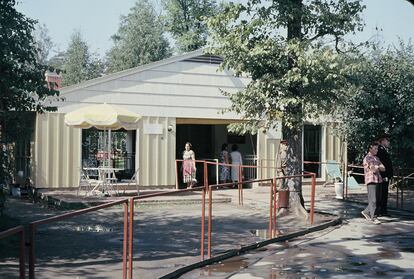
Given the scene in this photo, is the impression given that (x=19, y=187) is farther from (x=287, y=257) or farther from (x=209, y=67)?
(x=287, y=257)

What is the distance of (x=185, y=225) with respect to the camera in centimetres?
1123

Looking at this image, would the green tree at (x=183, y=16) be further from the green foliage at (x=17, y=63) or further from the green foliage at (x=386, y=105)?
the green foliage at (x=17, y=63)

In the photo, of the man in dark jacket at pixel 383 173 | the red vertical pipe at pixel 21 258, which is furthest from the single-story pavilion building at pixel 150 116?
the red vertical pipe at pixel 21 258

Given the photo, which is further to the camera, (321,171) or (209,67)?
(321,171)

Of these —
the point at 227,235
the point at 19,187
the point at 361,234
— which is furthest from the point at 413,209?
the point at 19,187

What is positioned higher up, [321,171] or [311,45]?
[311,45]

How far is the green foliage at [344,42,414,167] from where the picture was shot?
1683cm

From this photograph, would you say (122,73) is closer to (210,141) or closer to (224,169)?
(224,169)

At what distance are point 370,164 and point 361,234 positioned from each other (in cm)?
218

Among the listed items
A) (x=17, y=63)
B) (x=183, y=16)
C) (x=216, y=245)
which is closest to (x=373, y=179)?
(x=216, y=245)

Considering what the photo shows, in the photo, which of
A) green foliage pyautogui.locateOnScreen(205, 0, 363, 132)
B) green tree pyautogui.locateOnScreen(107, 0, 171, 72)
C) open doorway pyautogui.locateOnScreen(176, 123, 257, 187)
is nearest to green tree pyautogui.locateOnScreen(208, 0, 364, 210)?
green foliage pyautogui.locateOnScreen(205, 0, 363, 132)

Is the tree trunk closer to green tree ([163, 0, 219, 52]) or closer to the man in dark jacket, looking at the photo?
the man in dark jacket

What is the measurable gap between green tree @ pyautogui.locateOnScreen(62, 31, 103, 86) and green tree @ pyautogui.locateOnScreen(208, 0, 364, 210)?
4686 cm

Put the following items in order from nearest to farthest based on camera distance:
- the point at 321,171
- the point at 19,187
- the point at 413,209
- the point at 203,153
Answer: the point at 413,209 → the point at 19,187 → the point at 321,171 → the point at 203,153
